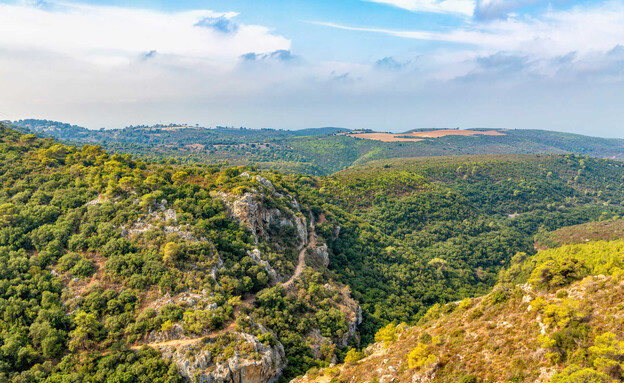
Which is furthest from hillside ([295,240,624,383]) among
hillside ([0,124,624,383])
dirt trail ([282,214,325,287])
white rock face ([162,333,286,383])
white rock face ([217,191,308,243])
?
white rock face ([217,191,308,243])

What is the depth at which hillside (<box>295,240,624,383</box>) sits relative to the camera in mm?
24906

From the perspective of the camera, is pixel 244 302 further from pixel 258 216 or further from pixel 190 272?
pixel 258 216

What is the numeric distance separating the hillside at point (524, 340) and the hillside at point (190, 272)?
445 inches

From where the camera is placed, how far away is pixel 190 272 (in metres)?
47.5

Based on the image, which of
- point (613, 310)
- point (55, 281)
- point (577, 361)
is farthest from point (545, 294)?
point (55, 281)

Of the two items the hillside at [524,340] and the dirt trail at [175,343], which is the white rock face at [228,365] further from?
the hillside at [524,340]

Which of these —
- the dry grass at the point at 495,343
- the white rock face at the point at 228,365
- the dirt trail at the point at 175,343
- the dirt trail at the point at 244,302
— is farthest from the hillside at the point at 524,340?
the dirt trail at the point at 175,343

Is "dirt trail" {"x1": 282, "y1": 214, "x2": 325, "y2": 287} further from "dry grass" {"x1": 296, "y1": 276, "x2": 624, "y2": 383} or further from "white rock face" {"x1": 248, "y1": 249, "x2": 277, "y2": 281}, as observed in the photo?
"dry grass" {"x1": 296, "y1": 276, "x2": 624, "y2": 383}

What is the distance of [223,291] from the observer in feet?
156

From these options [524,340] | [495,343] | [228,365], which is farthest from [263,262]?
[524,340]

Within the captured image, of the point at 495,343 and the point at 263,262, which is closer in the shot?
the point at 495,343

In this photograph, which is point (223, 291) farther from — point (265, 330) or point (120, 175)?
point (120, 175)

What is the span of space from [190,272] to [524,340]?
42268 millimetres

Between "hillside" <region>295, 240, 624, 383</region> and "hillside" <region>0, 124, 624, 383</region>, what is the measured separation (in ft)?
37.1
